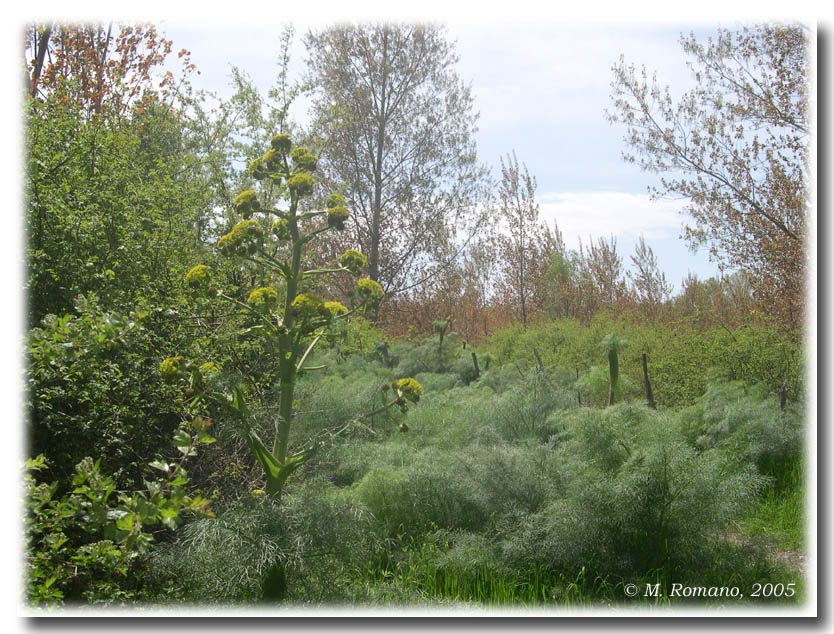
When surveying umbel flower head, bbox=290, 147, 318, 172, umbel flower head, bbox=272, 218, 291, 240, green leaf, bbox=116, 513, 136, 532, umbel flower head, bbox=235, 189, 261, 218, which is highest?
umbel flower head, bbox=290, 147, 318, 172

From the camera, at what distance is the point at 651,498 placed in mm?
2979

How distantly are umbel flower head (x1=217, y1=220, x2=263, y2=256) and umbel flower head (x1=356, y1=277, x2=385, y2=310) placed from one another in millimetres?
493

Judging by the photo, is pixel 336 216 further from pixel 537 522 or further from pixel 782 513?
pixel 782 513

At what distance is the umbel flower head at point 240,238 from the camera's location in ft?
8.73

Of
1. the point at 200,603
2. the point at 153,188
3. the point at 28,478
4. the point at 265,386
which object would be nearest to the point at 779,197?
the point at 265,386

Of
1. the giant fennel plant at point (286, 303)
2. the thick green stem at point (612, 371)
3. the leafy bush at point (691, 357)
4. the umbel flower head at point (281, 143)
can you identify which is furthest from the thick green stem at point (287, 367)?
the leafy bush at point (691, 357)

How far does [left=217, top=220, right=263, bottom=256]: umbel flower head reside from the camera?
2660 mm

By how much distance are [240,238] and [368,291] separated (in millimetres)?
594

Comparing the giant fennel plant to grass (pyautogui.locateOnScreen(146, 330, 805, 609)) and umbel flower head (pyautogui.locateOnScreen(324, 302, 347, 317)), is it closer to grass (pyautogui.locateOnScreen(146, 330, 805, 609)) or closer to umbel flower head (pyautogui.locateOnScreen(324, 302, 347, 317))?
umbel flower head (pyautogui.locateOnScreen(324, 302, 347, 317))

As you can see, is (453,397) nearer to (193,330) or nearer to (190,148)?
(193,330)

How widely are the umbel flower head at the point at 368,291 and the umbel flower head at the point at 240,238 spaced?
493 mm

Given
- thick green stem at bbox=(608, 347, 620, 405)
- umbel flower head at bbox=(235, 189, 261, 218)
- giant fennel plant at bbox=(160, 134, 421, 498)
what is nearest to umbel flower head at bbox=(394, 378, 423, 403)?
giant fennel plant at bbox=(160, 134, 421, 498)

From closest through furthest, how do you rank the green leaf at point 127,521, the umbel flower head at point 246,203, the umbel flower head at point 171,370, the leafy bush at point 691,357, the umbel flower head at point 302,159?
the green leaf at point 127,521
the umbel flower head at point 171,370
the umbel flower head at point 246,203
the umbel flower head at point 302,159
the leafy bush at point 691,357

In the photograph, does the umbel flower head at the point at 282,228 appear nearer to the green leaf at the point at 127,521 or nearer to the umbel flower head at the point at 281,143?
the umbel flower head at the point at 281,143
